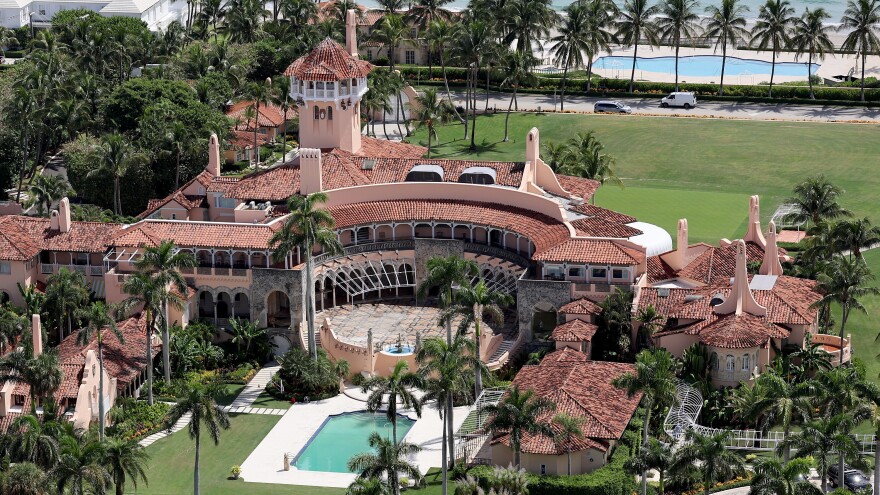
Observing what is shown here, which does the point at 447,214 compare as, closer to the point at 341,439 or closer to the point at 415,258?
the point at 415,258

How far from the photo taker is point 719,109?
169 m

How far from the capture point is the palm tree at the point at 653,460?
86938mm

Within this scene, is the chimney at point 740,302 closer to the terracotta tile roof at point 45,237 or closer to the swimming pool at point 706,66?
the terracotta tile roof at point 45,237

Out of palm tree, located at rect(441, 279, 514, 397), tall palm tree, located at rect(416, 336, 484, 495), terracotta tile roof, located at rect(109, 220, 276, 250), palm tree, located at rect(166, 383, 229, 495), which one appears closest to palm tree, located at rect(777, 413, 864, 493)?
tall palm tree, located at rect(416, 336, 484, 495)

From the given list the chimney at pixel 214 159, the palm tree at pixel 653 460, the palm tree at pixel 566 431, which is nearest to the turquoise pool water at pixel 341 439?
the palm tree at pixel 566 431

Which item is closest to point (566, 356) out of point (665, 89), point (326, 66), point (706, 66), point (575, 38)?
point (326, 66)

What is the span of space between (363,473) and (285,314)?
31.0 meters

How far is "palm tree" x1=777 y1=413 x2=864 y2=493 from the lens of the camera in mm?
85562

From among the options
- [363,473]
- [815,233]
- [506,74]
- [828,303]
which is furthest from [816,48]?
[363,473]

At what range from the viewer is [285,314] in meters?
117

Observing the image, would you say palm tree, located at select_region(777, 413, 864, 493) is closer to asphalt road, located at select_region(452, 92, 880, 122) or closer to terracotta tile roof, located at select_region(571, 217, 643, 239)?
terracotta tile roof, located at select_region(571, 217, 643, 239)

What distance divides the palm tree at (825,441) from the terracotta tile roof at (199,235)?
1614 inches

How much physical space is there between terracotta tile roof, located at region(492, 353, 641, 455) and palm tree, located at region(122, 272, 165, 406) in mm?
22371

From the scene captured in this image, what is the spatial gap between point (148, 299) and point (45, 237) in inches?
698
